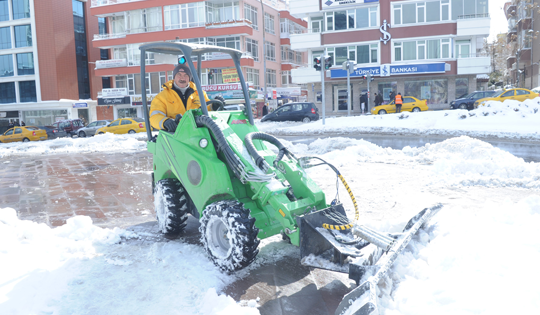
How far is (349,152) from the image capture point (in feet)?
34.9

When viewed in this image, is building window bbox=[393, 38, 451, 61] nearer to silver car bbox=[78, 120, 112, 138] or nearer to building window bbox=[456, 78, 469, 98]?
building window bbox=[456, 78, 469, 98]

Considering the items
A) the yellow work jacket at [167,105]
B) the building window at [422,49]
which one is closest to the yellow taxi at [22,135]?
the yellow work jacket at [167,105]

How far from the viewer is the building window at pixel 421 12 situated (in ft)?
117

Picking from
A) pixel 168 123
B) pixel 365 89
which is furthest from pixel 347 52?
pixel 168 123

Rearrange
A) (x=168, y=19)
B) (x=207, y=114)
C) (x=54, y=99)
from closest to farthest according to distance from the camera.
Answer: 1. (x=207, y=114)
2. (x=168, y=19)
3. (x=54, y=99)

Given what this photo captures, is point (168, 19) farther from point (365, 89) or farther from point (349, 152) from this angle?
point (349, 152)

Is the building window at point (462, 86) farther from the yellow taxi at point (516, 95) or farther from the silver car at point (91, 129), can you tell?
the silver car at point (91, 129)

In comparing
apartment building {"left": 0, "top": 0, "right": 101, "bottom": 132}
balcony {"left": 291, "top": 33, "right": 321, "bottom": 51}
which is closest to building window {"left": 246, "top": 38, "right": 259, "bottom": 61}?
balcony {"left": 291, "top": 33, "right": 321, "bottom": 51}

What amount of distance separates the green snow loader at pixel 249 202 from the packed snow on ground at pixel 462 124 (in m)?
13.2

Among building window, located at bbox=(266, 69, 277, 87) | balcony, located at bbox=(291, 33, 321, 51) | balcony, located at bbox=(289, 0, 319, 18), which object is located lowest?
building window, located at bbox=(266, 69, 277, 87)

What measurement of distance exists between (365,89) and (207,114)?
1406 inches

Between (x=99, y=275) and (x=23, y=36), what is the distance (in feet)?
177

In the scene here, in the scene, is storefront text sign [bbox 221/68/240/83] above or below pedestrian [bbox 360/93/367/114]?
above

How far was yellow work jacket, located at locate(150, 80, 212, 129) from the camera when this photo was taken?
4941 millimetres
